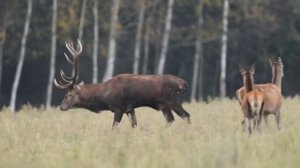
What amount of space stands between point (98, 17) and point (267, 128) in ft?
83.2

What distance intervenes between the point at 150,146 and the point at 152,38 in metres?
29.9

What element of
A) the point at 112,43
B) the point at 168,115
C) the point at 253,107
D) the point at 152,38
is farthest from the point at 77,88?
the point at 152,38

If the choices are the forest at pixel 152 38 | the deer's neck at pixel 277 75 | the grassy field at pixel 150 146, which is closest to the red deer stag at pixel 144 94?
the grassy field at pixel 150 146

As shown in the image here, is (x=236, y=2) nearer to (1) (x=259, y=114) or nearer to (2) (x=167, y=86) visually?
(2) (x=167, y=86)

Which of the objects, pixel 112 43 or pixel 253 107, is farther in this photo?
pixel 112 43

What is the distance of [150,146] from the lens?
39.5 ft

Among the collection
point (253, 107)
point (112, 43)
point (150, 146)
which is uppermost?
point (112, 43)

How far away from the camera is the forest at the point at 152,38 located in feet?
129

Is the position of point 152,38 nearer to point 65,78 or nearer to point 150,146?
point 65,78

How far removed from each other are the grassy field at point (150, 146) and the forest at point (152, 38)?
70.9 ft

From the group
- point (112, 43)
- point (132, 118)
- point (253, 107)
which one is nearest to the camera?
point (253, 107)

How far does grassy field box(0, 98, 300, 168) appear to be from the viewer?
10312mm

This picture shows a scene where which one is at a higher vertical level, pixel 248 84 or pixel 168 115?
pixel 248 84

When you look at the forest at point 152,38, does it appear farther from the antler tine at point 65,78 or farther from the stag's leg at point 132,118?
the stag's leg at point 132,118
